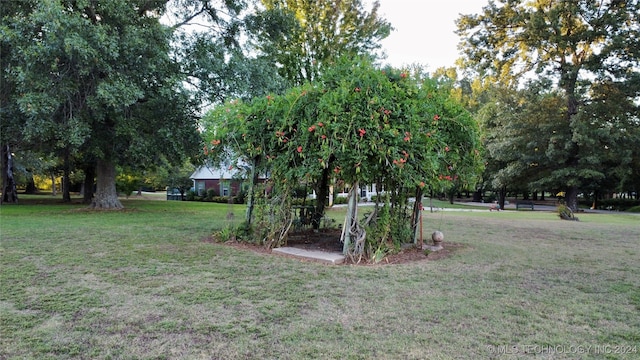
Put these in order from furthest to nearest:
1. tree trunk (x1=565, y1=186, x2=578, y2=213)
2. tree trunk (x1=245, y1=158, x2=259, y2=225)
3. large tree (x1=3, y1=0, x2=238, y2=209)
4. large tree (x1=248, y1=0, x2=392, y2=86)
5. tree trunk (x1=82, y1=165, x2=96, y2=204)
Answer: tree trunk (x1=565, y1=186, x2=578, y2=213), tree trunk (x1=82, y1=165, x2=96, y2=204), large tree (x1=248, y1=0, x2=392, y2=86), large tree (x1=3, y1=0, x2=238, y2=209), tree trunk (x1=245, y1=158, x2=259, y2=225)

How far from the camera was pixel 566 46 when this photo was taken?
21.7 metres

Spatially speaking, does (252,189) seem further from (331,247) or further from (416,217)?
(416,217)

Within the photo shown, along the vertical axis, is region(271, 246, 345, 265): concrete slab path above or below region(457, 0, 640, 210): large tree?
below

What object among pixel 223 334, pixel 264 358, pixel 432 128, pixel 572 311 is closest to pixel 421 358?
pixel 264 358

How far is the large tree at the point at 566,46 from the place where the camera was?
2078cm

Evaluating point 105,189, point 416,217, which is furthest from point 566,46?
point 105,189

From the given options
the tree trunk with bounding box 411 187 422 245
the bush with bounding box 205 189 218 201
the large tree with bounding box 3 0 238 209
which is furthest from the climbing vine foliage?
the bush with bounding box 205 189 218 201

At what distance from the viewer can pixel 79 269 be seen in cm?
492

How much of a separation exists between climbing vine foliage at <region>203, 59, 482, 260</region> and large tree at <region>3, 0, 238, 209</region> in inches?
199

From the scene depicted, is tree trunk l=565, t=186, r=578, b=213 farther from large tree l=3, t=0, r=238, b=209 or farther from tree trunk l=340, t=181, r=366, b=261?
tree trunk l=340, t=181, r=366, b=261

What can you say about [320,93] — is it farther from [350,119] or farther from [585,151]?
[585,151]

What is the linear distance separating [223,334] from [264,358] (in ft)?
1.78

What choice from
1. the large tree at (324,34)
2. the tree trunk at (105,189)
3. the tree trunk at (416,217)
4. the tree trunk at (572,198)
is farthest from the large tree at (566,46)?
the tree trunk at (105,189)

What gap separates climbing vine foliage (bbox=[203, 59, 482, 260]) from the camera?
18.4 ft
